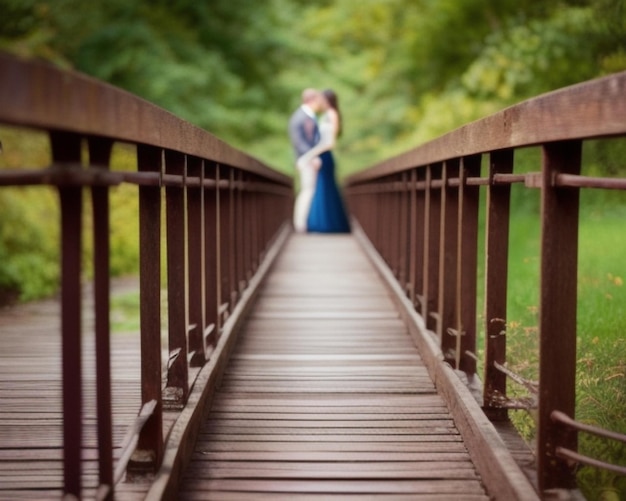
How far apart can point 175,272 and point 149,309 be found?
553 mm

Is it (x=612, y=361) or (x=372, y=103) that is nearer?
(x=612, y=361)

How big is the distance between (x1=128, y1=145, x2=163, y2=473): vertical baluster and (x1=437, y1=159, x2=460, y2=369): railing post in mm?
2011

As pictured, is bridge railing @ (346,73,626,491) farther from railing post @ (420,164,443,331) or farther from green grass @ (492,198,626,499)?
green grass @ (492,198,626,499)

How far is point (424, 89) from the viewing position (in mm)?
30578

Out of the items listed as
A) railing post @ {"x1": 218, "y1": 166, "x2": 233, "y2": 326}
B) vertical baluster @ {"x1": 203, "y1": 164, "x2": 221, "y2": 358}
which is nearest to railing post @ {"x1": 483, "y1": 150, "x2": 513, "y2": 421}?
vertical baluster @ {"x1": 203, "y1": 164, "x2": 221, "y2": 358}

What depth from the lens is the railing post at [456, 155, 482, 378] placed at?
4.30m

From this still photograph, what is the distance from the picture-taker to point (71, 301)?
231cm

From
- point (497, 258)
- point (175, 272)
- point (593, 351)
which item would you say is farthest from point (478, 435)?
point (175, 272)

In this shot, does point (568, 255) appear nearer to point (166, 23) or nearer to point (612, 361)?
point (612, 361)

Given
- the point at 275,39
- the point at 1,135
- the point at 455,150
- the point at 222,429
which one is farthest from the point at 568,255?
the point at 275,39

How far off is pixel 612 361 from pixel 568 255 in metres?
1.33

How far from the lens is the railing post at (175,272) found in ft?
12.3

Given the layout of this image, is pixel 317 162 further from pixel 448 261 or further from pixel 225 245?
pixel 448 261

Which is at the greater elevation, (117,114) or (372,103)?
(372,103)
